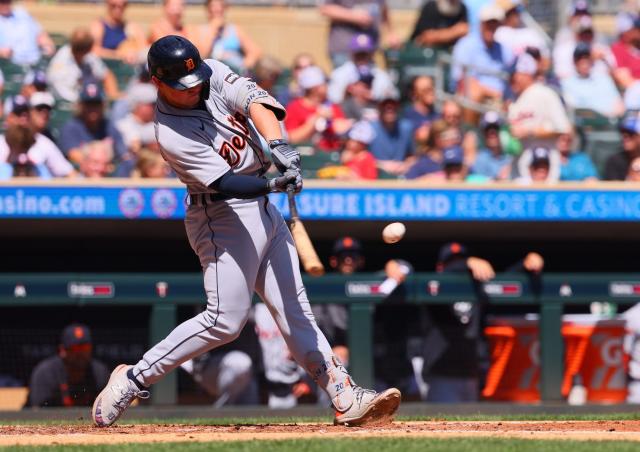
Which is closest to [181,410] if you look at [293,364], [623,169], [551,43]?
[293,364]

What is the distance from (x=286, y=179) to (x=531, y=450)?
4.53ft

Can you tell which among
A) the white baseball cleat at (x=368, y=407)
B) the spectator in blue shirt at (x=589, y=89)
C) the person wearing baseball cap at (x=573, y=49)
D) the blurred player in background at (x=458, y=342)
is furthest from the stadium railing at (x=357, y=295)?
the white baseball cleat at (x=368, y=407)

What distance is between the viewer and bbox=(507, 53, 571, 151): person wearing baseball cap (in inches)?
389

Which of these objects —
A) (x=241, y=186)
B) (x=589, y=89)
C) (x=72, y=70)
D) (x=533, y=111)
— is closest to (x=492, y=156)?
(x=533, y=111)

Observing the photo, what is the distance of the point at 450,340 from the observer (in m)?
8.90

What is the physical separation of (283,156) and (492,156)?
17.1 feet

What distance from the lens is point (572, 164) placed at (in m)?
9.96

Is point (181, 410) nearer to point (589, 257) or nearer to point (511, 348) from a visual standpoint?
point (511, 348)

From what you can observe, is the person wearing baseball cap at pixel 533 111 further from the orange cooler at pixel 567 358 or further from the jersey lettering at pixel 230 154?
the jersey lettering at pixel 230 154

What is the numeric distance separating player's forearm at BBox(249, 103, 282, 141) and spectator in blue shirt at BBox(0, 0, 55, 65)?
19.9 ft

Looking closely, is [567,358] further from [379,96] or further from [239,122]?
[239,122]

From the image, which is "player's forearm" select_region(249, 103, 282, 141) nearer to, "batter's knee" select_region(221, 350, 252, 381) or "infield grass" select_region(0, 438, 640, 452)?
"infield grass" select_region(0, 438, 640, 452)

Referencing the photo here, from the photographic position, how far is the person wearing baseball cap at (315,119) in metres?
10.1

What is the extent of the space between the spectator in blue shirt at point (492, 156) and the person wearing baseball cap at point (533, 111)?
0.58 ft
